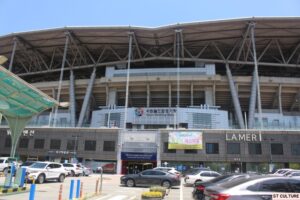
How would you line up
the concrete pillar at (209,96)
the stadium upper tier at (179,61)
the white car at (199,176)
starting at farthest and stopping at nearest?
the concrete pillar at (209,96)
the stadium upper tier at (179,61)
the white car at (199,176)

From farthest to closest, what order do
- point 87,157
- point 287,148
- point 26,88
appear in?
point 87,157, point 287,148, point 26,88

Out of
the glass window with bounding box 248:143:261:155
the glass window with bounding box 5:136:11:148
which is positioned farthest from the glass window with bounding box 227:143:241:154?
the glass window with bounding box 5:136:11:148

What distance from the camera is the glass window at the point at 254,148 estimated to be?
4034 cm

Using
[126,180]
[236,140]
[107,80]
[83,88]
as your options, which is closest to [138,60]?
[107,80]

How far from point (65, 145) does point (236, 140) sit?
84.0ft

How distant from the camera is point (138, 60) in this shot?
53.6 metres

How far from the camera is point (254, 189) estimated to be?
7.84 metres

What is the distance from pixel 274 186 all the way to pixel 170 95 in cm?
4504

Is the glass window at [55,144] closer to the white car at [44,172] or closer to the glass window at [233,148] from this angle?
the white car at [44,172]

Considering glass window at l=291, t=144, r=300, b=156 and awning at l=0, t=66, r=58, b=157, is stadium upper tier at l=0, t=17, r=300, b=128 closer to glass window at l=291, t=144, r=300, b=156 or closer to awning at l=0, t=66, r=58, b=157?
glass window at l=291, t=144, r=300, b=156

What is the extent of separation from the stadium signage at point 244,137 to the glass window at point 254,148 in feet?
1.85

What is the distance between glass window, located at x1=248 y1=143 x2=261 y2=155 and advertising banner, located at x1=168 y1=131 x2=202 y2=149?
6.88 meters

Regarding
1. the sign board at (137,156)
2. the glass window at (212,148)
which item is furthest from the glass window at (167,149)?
the glass window at (212,148)

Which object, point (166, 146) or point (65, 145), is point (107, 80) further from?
point (166, 146)
